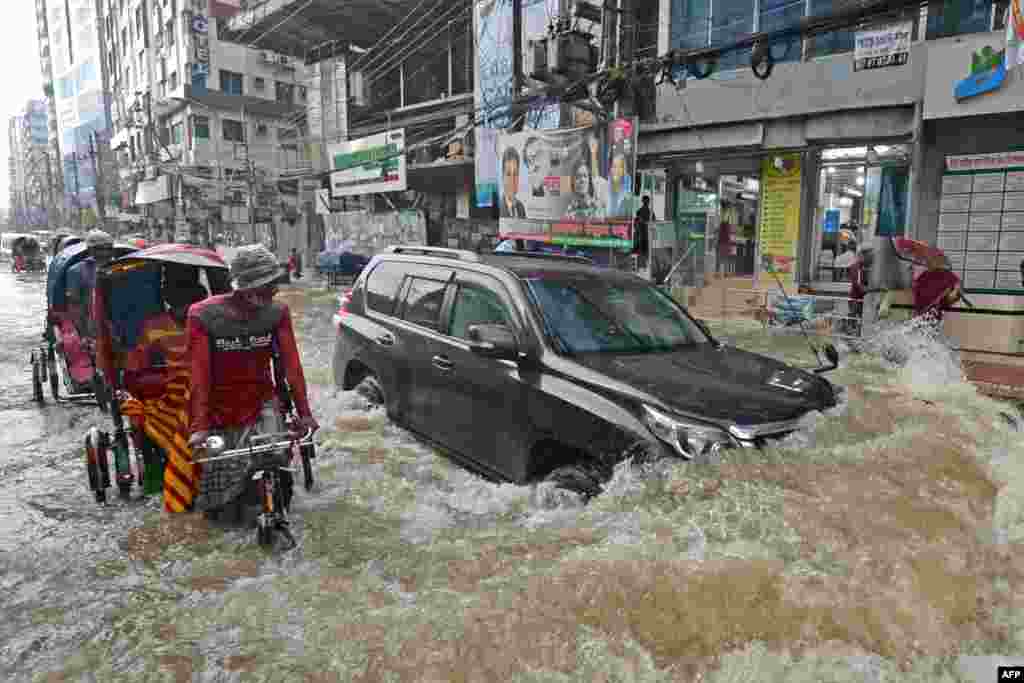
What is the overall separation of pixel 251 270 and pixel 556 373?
1.83 m

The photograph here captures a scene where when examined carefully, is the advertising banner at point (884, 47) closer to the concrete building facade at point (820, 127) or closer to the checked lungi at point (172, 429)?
the concrete building facade at point (820, 127)

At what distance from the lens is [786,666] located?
8.10ft

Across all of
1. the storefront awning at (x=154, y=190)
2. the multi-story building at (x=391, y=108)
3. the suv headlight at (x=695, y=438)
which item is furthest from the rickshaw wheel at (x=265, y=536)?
the storefront awning at (x=154, y=190)

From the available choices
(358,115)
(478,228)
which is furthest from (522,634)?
(358,115)

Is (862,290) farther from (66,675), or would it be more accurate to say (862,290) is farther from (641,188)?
(66,675)

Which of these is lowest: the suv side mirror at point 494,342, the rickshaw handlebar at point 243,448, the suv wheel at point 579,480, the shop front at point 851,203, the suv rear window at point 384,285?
the suv wheel at point 579,480

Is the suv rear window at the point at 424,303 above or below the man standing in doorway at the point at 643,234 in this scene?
below

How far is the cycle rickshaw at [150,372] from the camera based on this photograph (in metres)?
4.16

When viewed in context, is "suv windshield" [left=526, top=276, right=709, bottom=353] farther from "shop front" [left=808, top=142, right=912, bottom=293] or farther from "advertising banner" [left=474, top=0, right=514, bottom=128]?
"advertising banner" [left=474, top=0, right=514, bottom=128]

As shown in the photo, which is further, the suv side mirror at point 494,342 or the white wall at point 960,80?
the white wall at point 960,80

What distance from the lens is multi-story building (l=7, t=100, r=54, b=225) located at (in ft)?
311

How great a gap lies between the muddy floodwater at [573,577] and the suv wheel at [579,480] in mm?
80

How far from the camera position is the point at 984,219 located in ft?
37.4

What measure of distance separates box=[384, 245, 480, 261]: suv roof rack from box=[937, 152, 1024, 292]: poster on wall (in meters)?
10.5
